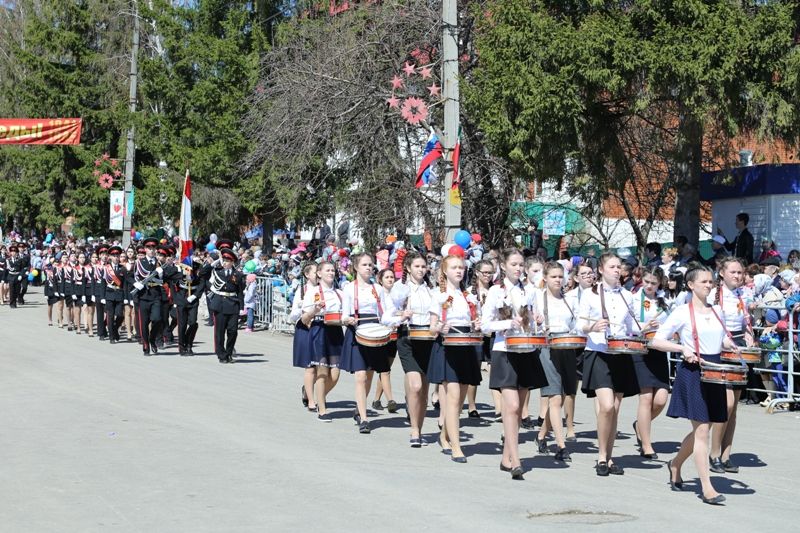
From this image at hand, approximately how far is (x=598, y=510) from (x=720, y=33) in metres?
10.8

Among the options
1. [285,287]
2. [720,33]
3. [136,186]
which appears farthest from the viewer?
[136,186]

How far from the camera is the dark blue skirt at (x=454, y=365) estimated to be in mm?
10562

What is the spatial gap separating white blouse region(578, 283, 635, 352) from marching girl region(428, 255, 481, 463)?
1033mm

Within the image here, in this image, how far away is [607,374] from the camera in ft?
32.6

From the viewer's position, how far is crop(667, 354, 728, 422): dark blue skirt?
870cm

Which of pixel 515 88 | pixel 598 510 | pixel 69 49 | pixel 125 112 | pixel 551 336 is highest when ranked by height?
pixel 69 49

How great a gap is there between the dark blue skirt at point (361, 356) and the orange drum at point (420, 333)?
1191 mm

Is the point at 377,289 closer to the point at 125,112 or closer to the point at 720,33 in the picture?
the point at 720,33

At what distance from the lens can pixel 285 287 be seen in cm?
2405

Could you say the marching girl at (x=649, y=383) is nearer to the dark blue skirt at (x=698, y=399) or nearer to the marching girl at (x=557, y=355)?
the marching girl at (x=557, y=355)

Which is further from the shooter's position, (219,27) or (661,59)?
(219,27)

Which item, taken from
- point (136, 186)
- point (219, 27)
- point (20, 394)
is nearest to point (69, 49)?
point (136, 186)

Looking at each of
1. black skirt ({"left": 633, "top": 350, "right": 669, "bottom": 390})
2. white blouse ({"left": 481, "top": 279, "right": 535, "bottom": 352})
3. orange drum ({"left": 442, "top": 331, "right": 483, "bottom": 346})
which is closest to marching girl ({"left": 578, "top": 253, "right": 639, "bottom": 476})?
black skirt ({"left": 633, "top": 350, "right": 669, "bottom": 390})

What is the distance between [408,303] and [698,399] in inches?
132
